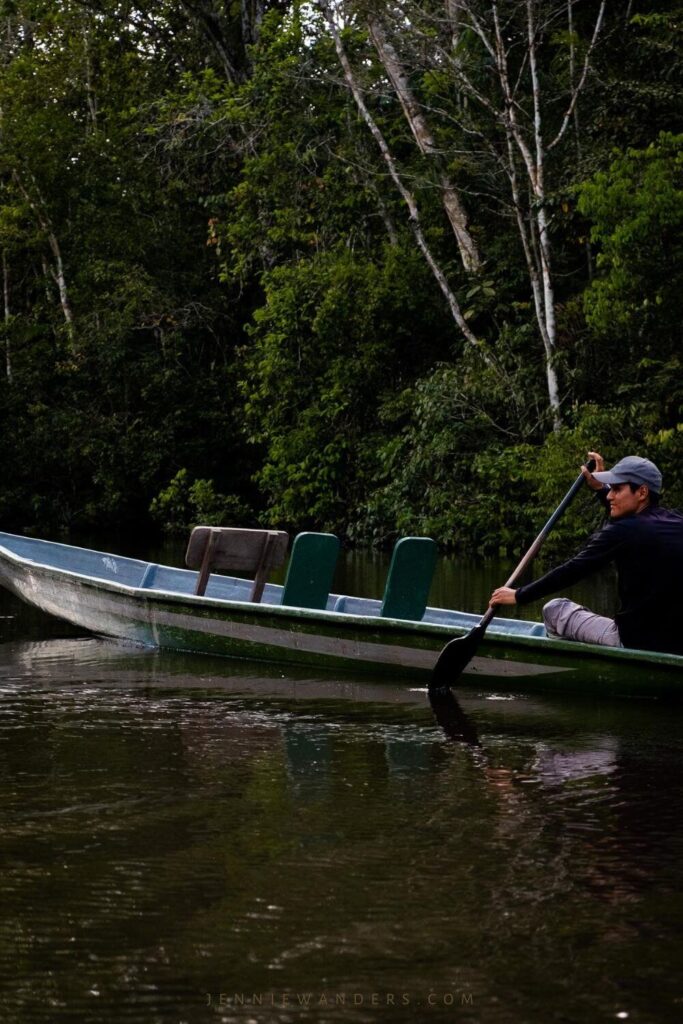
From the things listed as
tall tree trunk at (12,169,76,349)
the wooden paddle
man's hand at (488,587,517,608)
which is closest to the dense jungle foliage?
tall tree trunk at (12,169,76,349)

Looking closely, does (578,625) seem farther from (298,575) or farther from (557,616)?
(298,575)

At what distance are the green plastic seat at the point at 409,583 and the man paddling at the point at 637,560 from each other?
1657 millimetres

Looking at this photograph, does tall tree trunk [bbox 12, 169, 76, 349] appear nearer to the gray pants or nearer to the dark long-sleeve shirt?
the gray pants

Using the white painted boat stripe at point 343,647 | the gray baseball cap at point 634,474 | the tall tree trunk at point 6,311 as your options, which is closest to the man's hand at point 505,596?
the white painted boat stripe at point 343,647

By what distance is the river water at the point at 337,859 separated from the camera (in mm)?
4461

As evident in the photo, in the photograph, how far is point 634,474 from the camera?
8.91 metres

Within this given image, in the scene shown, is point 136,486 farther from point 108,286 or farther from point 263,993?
point 263,993

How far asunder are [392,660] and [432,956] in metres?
5.63

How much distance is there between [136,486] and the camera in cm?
3098

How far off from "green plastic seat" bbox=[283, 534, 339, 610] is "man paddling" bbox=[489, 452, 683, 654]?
211 cm

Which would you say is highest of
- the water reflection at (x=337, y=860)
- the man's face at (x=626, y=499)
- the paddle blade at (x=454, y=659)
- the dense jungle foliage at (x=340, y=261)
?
the dense jungle foliage at (x=340, y=261)

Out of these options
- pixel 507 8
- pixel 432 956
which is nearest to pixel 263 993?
pixel 432 956

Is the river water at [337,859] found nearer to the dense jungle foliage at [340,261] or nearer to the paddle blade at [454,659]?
the paddle blade at [454,659]

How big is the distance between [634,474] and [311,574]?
3.03 meters
